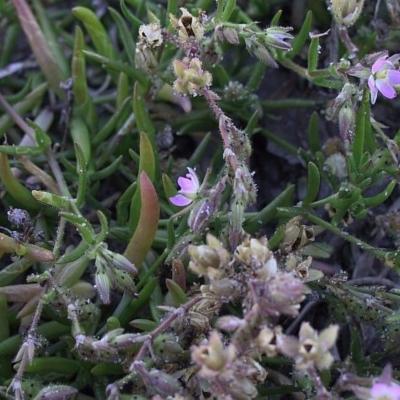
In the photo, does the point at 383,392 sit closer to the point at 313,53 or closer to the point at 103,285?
the point at 103,285

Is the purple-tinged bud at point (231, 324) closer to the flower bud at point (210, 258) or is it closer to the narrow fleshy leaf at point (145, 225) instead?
the flower bud at point (210, 258)

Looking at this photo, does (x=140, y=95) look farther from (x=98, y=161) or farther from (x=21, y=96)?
(x=21, y=96)

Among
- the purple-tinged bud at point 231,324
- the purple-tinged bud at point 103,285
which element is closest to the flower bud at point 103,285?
the purple-tinged bud at point 103,285

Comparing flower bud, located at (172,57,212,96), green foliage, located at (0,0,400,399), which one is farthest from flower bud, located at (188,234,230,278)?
flower bud, located at (172,57,212,96)

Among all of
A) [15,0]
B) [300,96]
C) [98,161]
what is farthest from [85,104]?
[300,96]

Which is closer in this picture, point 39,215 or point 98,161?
point 39,215

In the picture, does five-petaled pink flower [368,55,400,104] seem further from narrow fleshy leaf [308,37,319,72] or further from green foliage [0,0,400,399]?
narrow fleshy leaf [308,37,319,72]

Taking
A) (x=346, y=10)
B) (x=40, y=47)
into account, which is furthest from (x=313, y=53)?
(x=40, y=47)
